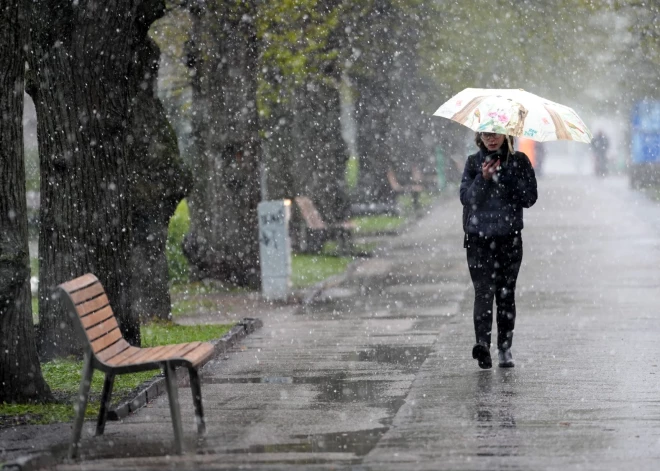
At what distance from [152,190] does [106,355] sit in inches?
271

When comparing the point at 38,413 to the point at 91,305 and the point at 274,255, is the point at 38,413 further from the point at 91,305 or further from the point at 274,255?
the point at 274,255

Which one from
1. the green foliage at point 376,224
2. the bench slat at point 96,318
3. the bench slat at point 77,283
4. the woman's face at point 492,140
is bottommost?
the green foliage at point 376,224

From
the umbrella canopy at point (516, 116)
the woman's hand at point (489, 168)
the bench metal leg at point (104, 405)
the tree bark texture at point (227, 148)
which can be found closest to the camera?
the bench metal leg at point (104, 405)

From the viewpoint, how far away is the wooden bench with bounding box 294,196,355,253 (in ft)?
79.4

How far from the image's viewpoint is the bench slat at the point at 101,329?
25.1 feet

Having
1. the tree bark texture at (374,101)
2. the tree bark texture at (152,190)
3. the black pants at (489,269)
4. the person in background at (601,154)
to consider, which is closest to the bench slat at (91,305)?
the black pants at (489,269)

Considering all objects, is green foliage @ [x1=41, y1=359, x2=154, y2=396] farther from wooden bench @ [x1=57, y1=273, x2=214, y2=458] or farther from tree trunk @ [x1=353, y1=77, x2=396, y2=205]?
tree trunk @ [x1=353, y1=77, x2=396, y2=205]

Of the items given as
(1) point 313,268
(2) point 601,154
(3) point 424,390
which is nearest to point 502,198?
(3) point 424,390

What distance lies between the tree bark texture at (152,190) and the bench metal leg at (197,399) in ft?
21.3

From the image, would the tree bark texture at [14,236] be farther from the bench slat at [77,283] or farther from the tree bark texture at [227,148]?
the tree bark texture at [227,148]

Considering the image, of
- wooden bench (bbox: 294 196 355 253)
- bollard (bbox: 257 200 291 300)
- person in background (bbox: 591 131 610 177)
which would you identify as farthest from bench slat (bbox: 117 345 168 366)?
person in background (bbox: 591 131 610 177)

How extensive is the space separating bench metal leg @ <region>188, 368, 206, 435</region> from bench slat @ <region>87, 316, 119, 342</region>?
1.90 ft

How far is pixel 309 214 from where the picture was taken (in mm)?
24250

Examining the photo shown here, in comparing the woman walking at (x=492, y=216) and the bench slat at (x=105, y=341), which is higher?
the woman walking at (x=492, y=216)
